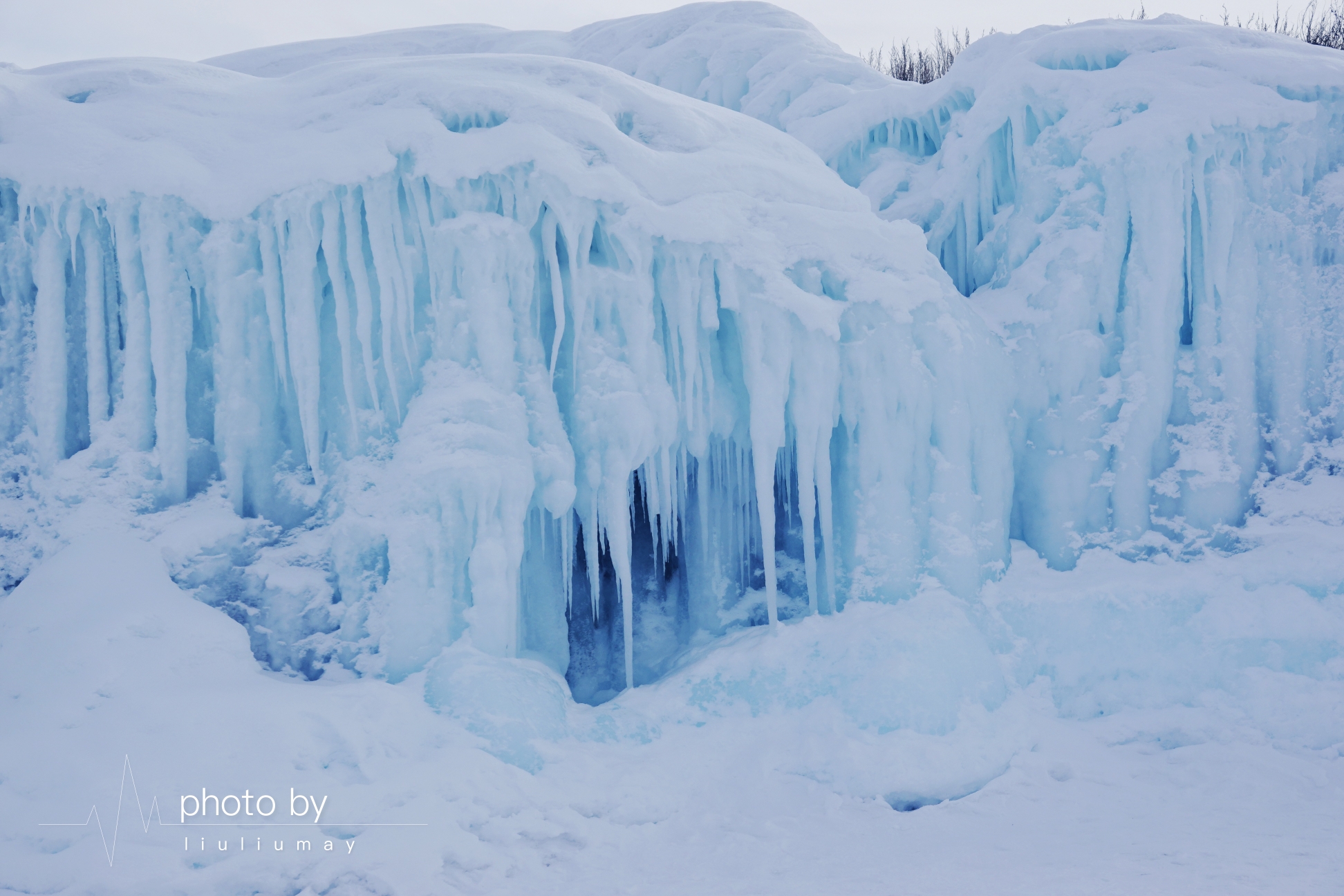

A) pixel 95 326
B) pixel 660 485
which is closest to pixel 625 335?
pixel 660 485

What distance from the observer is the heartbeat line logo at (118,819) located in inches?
162

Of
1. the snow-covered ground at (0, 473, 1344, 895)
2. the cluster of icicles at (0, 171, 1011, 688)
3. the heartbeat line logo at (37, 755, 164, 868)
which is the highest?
the cluster of icicles at (0, 171, 1011, 688)

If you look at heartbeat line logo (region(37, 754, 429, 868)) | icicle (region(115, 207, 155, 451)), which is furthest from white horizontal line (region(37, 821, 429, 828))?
icicle (region(115, 207, 155, 451))

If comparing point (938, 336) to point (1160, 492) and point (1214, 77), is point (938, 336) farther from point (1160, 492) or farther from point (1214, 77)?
point (1214, 77)

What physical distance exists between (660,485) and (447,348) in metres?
1.67

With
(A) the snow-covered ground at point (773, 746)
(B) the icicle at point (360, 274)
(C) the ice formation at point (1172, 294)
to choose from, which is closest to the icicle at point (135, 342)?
(A) the snow-covered ground at point (773, 746)

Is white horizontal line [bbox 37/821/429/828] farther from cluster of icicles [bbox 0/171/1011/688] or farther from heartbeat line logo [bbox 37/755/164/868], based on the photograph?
cluster of icicles [bbox 0/171/1011/688]

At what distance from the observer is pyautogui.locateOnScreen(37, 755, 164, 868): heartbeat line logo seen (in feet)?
13.5

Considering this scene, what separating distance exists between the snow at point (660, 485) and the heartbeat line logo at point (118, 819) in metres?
0.03

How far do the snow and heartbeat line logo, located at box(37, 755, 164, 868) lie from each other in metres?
0.03

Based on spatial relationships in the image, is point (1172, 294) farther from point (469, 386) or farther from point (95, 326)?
point (95, 326)

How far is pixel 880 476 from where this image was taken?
6375 millimetres

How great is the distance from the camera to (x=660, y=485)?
20.9 feet

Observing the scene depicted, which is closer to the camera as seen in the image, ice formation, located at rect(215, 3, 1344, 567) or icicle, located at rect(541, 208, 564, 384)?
icicle, located at rect(541, 208, 564, 384)
